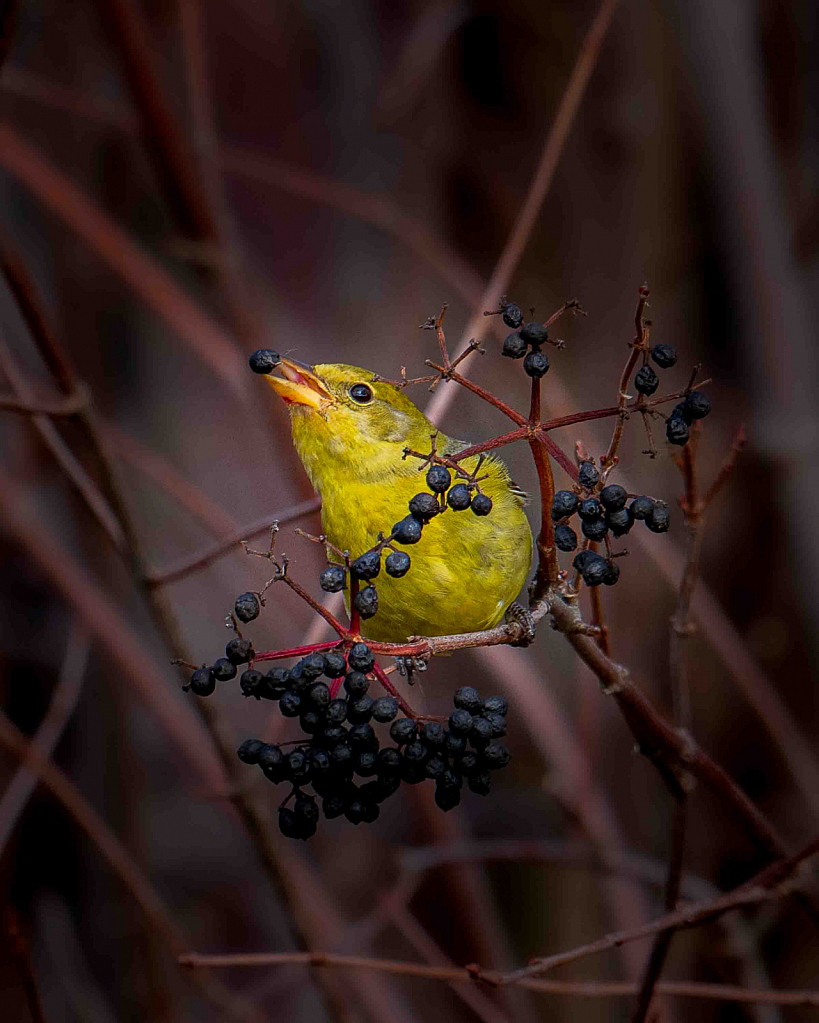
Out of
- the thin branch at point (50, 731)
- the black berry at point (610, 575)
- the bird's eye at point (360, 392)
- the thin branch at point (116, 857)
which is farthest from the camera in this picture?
the thin branch at point (50, 731)

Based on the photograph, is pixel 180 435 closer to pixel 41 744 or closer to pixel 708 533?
pixel 41 744

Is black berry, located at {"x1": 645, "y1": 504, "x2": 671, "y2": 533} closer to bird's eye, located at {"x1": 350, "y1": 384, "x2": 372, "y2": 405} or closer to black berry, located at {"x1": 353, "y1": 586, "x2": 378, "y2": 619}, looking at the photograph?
black berry, located at {"x1": 353, "y1": 586, "x2": 378, "y2": 619}

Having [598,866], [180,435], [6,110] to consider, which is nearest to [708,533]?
[598,866]

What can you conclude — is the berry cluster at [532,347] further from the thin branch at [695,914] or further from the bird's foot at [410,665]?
the thin branch at [695,914]

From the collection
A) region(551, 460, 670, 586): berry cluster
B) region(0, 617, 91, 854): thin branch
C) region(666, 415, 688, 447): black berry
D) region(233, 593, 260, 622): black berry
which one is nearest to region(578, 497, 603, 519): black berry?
region(551, 460, 670, 586): berry cluster

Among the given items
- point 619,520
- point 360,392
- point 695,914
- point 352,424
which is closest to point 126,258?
point 352,424

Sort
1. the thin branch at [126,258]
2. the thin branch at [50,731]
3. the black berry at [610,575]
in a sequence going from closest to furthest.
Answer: the black berry at [610,575], the thin branch at [50,731], the thin branch at [126,258]

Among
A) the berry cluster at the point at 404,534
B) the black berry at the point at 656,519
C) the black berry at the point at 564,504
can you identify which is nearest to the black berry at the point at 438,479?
the berry cluster at the point at 404,534
